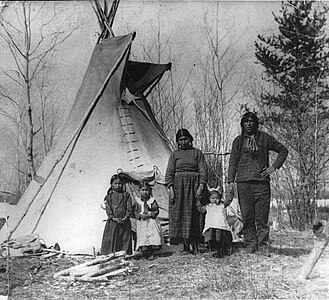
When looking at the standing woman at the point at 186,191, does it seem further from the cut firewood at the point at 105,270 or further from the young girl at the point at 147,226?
the cut firewood at the point at 105,270

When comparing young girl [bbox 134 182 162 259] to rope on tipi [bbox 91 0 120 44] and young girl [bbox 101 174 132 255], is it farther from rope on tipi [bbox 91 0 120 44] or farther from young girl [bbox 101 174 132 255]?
rope on tipi [bbox 91 0 120 44]

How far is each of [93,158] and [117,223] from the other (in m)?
1.32

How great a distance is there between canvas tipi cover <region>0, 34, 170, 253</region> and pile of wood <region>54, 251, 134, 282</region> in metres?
1.36

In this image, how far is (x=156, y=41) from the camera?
16.4m

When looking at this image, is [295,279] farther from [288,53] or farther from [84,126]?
[288,53]

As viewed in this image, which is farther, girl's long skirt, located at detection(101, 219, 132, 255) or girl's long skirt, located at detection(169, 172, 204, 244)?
Answer: girl's long skirt, located at detection(101, 219, 132, 255)

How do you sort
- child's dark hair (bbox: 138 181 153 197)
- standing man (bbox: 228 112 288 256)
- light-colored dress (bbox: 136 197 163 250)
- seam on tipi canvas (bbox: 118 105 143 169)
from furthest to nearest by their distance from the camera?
seam on tipi canvas (bbox: 118 105 143 169) < child's dark hair (bbox: 138 181 153 197) < light-colored dress (bbox: 136 197 163 250) < standing man (bbox: 228 112 288 256)

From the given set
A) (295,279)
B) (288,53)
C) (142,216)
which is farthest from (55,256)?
(288,53)

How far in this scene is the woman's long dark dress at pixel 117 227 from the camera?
237 inches

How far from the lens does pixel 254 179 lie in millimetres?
5473

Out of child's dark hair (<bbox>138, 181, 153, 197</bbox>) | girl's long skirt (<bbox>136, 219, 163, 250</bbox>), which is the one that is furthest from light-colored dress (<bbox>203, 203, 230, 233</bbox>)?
child's dark hair (<bbox>138, 181, 153, 197</bbox>)

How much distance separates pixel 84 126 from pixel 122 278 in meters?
3.00

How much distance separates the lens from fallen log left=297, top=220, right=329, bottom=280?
13.3 ft

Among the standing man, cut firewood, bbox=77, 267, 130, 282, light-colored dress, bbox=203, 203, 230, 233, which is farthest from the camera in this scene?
light-colored dress, bbox=203, 203, 230, 233
